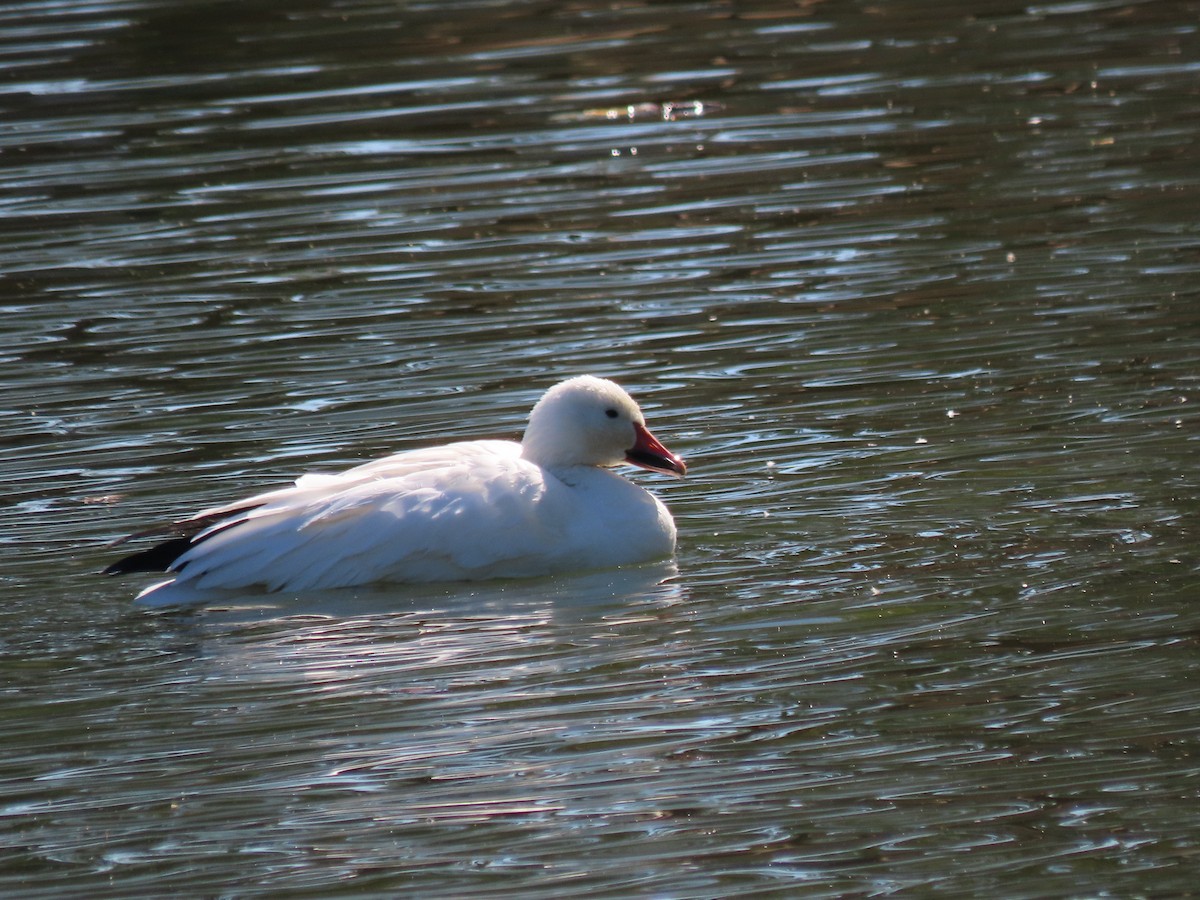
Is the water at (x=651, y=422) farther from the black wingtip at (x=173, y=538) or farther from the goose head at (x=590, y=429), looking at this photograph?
the goose head at (x=590, y=429)

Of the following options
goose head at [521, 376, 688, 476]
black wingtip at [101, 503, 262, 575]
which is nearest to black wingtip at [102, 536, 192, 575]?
black wingtip at [101, 503, 262, 575]

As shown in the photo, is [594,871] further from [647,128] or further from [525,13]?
[525,13]

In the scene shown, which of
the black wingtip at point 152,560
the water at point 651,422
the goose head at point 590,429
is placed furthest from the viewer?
the goose head at point 590,429

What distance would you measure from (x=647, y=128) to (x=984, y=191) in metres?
2.97

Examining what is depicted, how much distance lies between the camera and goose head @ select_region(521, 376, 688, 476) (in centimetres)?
766

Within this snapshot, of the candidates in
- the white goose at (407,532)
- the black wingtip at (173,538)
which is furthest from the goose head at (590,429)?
the black wingtip at (173,538)

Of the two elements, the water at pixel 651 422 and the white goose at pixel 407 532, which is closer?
the water at pixel 651 422

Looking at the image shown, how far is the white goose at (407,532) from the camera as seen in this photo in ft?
23.5

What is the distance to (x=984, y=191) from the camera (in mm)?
11867

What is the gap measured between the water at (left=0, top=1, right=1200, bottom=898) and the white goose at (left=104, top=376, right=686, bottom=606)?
0.40 ft

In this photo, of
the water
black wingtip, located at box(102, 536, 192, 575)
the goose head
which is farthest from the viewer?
the goose head

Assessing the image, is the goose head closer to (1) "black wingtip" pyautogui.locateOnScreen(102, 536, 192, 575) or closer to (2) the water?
(2) the water

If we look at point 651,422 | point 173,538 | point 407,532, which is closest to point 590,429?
point 407,532

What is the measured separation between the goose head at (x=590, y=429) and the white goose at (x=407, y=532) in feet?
0.81
